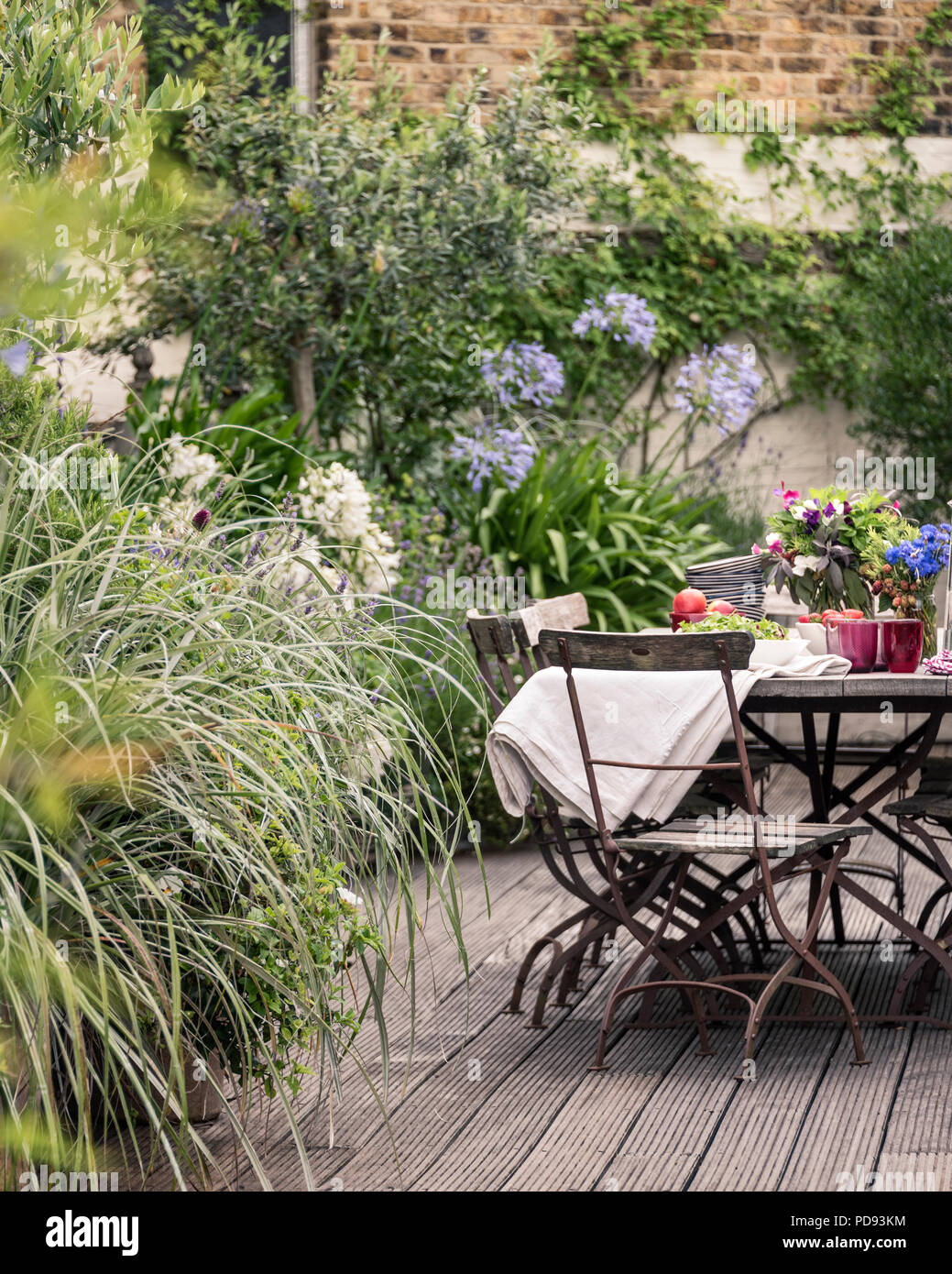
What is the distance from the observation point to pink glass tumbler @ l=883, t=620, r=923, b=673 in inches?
146

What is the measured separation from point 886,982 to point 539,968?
3.31 feet

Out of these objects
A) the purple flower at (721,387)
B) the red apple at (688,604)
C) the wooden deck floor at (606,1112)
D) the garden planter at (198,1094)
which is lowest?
the wooden deck floor at (606,1112)

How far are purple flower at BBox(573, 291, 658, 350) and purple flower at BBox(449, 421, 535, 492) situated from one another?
89cm

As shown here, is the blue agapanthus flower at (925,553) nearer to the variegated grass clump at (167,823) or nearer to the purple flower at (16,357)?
the variegated grass clump at (167,823)

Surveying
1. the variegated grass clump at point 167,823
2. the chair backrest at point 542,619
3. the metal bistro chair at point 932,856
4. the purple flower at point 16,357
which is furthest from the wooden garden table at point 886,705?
the purple flower at point 16,357

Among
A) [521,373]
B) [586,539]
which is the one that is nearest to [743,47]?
[521,373]

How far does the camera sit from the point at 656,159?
837 cm

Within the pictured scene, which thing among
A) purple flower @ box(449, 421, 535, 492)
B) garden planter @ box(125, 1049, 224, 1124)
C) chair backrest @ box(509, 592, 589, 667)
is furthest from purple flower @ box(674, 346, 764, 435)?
garden planter @ box(125, 1049, 224, 1124)

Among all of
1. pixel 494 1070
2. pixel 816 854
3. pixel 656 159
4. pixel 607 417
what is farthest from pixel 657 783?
pixel 656 159

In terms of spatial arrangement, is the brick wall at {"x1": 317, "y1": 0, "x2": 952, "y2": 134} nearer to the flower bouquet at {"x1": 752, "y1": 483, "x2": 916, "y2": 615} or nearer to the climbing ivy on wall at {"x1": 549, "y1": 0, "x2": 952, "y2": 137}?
the climbing ivy on wall at {"x1": 549, "y1": 0, "x2": 952, "y2": 137}

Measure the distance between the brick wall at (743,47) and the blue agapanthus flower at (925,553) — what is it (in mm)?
5353

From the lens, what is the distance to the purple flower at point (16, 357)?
288 centimetres

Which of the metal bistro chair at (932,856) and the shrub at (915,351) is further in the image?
the shrub at (915,351)

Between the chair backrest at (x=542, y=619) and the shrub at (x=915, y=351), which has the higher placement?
the shrub at (x=915, y=351)
